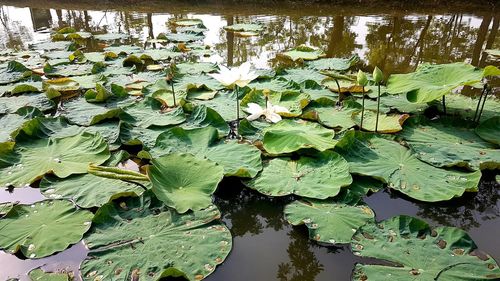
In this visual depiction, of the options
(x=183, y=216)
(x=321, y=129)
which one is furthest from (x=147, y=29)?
(x=183, y=216)

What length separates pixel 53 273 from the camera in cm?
188

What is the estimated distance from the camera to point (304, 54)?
5422 mm

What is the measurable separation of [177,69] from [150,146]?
202 centimetres

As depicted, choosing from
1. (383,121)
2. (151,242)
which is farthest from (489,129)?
(151,242)

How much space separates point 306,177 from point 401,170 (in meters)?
0.69

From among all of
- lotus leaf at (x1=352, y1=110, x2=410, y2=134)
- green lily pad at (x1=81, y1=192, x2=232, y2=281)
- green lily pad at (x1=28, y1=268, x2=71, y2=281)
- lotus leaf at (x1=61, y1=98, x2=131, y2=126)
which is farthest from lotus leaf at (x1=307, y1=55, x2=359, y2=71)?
green lily pad at (x1=28, y1=268, x2=71, y2=281)

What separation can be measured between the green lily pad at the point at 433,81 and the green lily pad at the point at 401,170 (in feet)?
1.71

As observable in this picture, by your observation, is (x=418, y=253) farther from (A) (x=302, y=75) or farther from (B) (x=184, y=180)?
(A) (x=302, y=75)

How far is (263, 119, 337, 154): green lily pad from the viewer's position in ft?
9.04

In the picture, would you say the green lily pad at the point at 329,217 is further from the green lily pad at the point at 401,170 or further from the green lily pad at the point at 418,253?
the green lily pad at the point at 401,170

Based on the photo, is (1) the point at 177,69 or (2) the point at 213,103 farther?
(1) the point at 177,69

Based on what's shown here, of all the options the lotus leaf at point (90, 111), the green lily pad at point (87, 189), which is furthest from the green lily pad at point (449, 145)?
the lotus leaf at point (90, 111)

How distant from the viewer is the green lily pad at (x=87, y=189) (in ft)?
7.63

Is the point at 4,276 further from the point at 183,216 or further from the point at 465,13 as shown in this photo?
the point at 465,13
